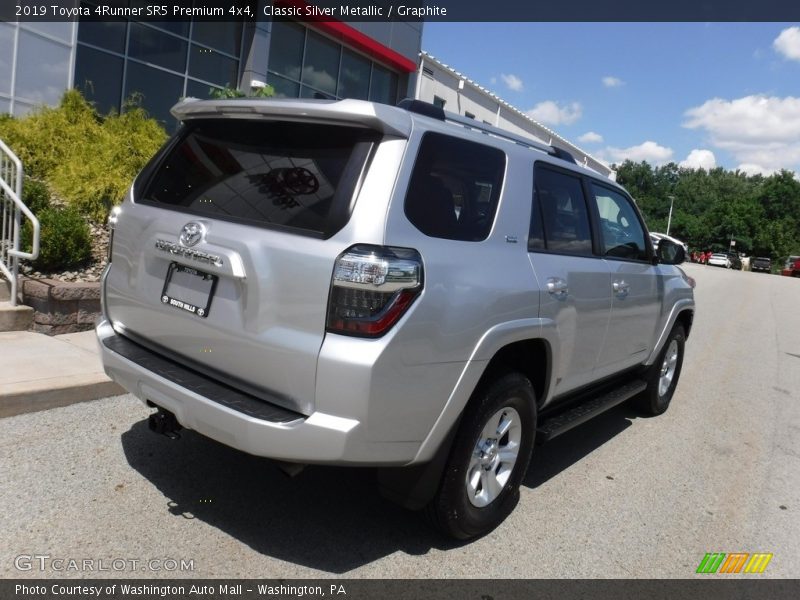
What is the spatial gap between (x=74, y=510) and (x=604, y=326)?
3166mm

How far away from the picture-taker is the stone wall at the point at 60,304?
563cm

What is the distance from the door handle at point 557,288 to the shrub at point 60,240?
4836 millimetres

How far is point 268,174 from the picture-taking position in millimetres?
2930

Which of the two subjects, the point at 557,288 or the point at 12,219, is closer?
the point at 557,288

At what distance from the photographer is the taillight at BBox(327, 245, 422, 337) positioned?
100 inches

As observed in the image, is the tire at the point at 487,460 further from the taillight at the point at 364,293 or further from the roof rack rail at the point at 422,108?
the roof rack rail at the point at 422,108

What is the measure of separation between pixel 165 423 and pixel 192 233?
89cm

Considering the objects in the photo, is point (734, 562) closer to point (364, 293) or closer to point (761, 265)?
point (364, 293)

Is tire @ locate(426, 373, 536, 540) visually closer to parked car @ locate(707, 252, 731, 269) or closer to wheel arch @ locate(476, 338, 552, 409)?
wheel arch @ locate(476, 338, 552, 409)

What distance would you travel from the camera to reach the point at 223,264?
2.78 meters

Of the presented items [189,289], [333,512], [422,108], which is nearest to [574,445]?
[333,512]

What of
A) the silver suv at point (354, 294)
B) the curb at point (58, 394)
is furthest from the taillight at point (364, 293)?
the curb at point (58, 394)
